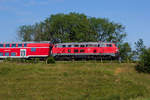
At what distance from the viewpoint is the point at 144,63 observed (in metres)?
33.3

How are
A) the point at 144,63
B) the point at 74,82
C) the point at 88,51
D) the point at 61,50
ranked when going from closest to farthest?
the point at 74,82 → the point at 144,63 → the point at 88,51 → the point at 61,50

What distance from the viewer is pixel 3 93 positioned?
80.8 ft

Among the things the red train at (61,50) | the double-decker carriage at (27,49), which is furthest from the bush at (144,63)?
the double-decker carriage at (27,49)

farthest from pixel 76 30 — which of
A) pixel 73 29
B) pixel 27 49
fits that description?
pixel 27 49

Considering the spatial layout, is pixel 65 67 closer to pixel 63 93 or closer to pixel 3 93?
pixel 63 93

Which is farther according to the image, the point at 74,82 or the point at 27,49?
the point at 27,49

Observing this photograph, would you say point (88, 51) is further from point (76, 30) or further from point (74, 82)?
point (76, 30)

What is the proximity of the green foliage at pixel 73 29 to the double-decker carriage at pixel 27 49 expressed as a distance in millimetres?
21469

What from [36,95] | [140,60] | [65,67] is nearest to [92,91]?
[36,95]

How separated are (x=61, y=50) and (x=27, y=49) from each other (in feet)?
23.6

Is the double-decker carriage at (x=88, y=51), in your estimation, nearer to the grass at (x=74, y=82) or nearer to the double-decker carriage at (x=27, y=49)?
the double-decker carriage at (x=27, y=49)

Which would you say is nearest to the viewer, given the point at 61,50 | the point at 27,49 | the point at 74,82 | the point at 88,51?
the point at 74,82

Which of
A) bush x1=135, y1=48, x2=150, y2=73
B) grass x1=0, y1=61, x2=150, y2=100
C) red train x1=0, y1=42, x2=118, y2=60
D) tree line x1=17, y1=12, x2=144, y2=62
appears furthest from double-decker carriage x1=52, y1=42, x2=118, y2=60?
tree line x1=17, y1=12, x2=144, y2=62

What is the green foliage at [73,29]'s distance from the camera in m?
67.6
